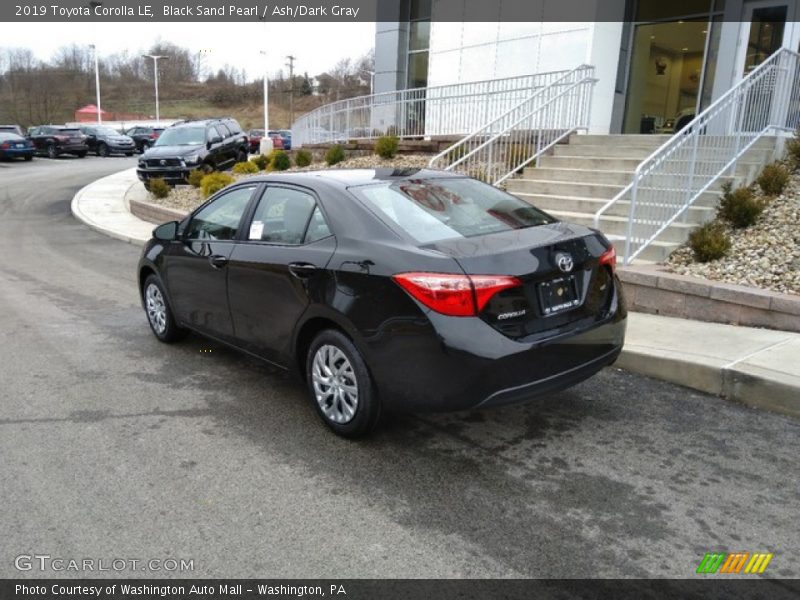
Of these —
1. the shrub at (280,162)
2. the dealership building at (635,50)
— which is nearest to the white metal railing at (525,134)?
the dealership building at (635,50)

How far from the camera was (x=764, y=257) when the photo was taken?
6.54 meters

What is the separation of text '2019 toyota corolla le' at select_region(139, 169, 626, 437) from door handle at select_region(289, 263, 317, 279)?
0.4 inches

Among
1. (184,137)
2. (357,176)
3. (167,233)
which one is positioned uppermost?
(184,137)

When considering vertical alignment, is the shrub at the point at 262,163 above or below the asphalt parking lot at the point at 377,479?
above

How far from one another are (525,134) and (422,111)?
506 cm

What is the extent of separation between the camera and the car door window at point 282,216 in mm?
4312

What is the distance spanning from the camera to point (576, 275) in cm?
379

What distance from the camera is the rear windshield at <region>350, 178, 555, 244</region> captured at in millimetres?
3914

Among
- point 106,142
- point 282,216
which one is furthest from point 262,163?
point 106,142

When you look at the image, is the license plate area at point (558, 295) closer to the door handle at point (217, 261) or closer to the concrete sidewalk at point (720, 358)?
the concrete sidewalk at point (720, 358)

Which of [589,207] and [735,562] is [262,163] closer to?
[589,207]

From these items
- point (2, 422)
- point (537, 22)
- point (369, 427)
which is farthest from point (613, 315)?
point (537, 22)

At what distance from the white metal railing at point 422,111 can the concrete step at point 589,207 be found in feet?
11.4

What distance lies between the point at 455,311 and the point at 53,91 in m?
84.8
